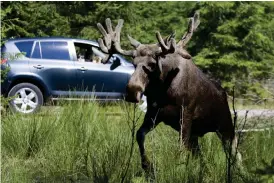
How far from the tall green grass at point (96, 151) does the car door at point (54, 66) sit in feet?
16.0

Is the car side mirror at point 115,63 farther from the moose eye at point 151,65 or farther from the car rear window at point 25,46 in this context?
the moose eye at point 151,65

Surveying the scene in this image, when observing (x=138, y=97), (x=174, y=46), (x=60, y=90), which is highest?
(x=174, y=46)

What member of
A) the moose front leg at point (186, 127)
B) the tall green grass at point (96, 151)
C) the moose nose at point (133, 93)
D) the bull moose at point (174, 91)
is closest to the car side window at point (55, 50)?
the tall green grass at point (96, 151)

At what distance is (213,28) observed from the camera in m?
24.8

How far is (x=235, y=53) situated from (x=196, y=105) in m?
18.8

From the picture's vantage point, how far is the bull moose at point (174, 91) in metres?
5.25

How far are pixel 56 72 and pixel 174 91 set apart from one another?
8.05m

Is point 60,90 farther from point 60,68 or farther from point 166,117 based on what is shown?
point 166,117

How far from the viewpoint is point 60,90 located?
1319 cm

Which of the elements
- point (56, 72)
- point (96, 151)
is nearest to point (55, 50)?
point (56, 72)

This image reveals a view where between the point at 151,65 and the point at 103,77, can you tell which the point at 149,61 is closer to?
the point at 151,65

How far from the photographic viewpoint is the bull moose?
5246 mm

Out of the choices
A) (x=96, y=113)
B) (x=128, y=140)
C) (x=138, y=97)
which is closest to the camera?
(x=138, y=97)

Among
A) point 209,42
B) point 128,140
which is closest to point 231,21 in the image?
point 209,42
